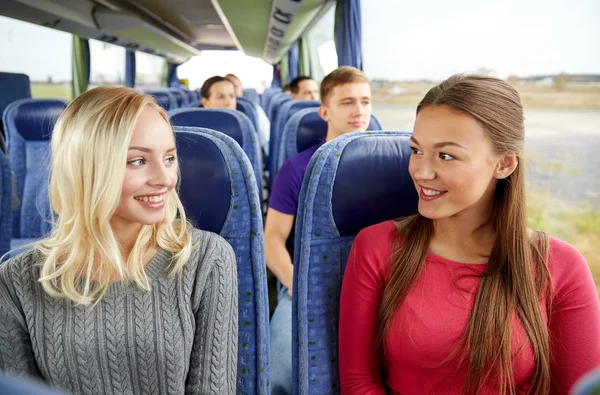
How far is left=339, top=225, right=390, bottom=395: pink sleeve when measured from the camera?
4.15ft

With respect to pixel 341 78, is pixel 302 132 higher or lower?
lower

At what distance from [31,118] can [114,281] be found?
8.08 feet

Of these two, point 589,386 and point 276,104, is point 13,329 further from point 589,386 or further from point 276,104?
point 276,104

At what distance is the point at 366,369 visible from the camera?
1279 mm

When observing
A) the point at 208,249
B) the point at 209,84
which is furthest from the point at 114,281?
the point at 209,84

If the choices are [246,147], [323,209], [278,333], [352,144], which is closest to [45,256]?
[323,209]

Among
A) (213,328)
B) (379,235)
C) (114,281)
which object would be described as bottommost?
(213,328)

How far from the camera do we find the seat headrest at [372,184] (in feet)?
4.50

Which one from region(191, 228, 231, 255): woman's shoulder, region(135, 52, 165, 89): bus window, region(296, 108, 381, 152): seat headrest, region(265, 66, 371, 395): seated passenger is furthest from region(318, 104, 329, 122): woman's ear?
region(135, 52, 165, 89): bus window

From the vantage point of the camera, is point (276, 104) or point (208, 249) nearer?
point (208, 249)

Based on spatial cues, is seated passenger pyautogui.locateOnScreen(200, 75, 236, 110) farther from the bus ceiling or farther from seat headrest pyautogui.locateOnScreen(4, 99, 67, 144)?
seat headrest pyautogui.locateOnScreen(4, 99, 67, 144)

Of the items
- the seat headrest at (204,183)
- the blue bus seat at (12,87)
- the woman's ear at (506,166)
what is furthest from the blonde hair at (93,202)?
the blue bus seat at (12,87)

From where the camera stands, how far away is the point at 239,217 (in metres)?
1.37

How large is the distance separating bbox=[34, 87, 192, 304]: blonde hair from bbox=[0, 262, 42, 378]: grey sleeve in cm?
8
